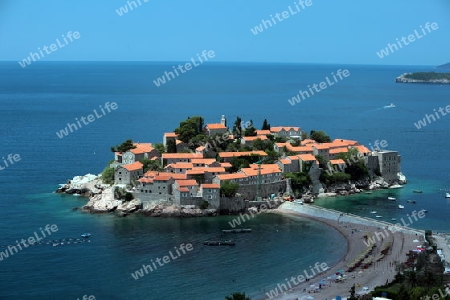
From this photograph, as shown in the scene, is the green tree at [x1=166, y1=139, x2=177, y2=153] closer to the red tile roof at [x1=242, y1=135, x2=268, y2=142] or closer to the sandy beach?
the red tile roof at [x1=242, y1=135, x2=268, y2=142]

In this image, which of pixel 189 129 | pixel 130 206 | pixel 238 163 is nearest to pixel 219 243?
pixel 130 206

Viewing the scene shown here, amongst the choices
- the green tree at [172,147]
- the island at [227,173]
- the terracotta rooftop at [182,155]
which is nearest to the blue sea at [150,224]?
the island at [227,173]

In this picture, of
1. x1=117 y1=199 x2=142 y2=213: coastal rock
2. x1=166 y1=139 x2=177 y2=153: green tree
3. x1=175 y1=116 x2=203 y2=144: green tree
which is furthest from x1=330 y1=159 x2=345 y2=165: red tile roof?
x1=117 y1=199 x2=142 y2=213: coastal rock

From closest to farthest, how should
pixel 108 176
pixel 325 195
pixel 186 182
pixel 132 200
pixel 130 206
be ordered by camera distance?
pixel 130 206, pixel 186 182, pixel 132 200, pixel 108 176, pixel 325 195

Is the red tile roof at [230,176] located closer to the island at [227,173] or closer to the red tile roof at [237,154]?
the island at [227,173]

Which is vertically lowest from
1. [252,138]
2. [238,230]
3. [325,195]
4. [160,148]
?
[325,195]

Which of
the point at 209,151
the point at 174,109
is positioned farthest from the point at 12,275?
the point at 174,109

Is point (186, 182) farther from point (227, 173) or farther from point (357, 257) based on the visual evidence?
point (357, 257)

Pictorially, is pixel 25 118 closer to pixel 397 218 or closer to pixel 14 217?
pixel 14 217
